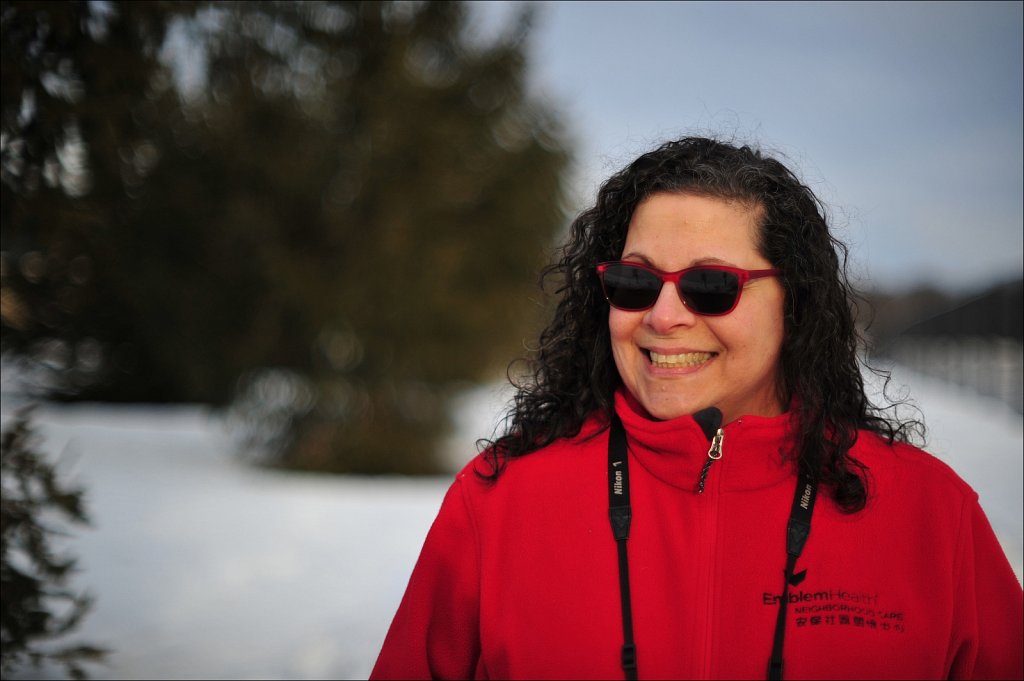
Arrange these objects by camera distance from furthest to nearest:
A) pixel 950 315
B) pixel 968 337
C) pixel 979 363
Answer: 1. pixel 950 315
2. pixel 968 337
3. pixel 979 363

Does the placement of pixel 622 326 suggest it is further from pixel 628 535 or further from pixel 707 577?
pixel 707 577

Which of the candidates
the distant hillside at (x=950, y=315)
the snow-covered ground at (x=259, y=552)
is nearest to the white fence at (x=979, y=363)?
the distant hillside at (x=950, y=315)

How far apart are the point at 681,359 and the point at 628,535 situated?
39 centimetres

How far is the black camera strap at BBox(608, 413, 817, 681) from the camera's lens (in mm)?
1780

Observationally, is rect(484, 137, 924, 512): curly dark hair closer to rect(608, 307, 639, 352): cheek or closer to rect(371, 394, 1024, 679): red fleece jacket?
rect(371, 394, 1024, 679): red fleece jacket

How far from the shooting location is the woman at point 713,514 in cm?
182

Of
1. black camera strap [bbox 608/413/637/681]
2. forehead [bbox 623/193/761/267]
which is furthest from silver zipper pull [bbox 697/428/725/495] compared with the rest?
forehead [bbox 623/193/761/267]

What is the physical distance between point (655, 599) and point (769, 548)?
0.25 metres

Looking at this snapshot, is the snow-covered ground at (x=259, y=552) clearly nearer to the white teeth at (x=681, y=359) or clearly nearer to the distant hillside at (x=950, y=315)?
the distant hillside at (x=950, y=315)

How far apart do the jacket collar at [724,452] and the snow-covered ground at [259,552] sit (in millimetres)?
849

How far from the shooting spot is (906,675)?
1803mm

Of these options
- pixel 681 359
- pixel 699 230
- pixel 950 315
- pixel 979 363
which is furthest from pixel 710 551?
pixel 950 315

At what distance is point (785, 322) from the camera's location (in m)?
2.14

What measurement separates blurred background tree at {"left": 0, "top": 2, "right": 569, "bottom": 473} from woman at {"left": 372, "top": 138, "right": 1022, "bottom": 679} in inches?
279
